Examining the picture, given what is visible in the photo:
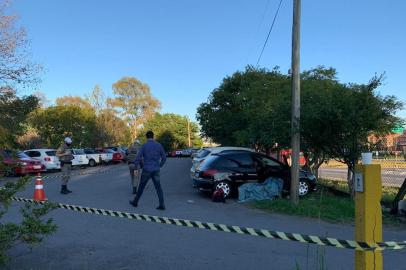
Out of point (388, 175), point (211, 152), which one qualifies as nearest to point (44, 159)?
point (211, 152)

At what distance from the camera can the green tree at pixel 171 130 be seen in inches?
3760

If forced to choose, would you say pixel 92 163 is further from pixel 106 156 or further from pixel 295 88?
pixel 295 88

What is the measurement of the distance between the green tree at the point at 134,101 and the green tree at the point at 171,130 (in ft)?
5.57

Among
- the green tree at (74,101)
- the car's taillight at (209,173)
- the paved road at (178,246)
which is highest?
the green tree at (74,101)

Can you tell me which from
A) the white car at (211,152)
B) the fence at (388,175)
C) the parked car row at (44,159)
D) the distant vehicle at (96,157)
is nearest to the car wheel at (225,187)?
the white car at (211,152)

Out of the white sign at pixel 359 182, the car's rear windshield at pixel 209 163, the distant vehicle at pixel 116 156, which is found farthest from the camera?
the distant vehicle at pixel 116 156

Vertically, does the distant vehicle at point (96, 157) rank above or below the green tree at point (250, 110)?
below

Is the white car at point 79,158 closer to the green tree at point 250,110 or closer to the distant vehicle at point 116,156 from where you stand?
the distant vehicle at point 116,156

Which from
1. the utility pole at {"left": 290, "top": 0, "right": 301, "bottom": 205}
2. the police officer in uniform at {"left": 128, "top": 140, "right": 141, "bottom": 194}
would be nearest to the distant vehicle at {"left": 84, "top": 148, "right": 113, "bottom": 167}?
the police officer in uniform at {"left": 128, "top": 140, "right": 141, "bottom": 194}

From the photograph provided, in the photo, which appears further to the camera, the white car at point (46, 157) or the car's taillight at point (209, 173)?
the white car at point (46, 157)

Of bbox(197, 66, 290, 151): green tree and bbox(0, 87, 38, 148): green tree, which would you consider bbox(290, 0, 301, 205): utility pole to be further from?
bbox(0, 87, 38, 148): green tree

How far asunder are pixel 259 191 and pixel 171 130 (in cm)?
8511

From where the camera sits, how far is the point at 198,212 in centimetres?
1131

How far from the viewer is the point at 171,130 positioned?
98375mm
